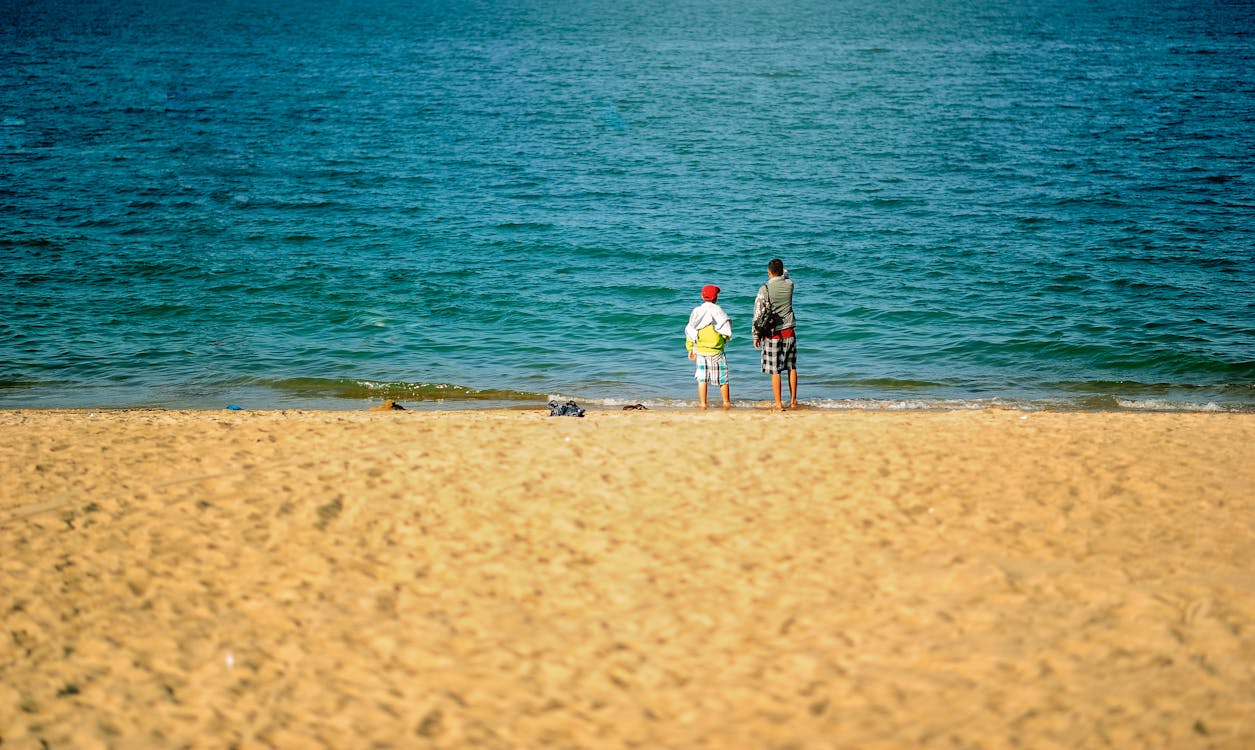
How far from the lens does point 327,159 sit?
1303 inches

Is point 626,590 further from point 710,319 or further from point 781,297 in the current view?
point 781,297

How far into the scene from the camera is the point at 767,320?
13656 mm

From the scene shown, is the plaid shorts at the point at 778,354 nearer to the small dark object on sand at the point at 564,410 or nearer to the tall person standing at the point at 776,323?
the tall person standing at the point at 776,323

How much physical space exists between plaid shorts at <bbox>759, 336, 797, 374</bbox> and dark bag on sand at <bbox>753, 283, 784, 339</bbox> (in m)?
0.17

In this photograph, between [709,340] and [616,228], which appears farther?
[616,228]

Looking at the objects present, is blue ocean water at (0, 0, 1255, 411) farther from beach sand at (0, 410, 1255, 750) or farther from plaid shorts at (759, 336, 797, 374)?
beach sand at (0, 410, 1255, 750)

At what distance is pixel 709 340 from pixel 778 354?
101 centimetres

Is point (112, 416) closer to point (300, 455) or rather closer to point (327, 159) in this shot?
point (300, 455)

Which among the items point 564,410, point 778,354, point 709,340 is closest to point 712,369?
point 709,340

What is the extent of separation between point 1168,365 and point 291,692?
15.9 meters

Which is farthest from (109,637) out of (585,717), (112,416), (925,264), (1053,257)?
(1053,257)

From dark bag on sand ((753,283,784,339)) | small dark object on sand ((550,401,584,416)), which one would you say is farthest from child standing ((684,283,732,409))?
small dark object on sand ((550,401,584,416))

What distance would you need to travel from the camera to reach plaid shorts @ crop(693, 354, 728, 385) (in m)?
14.0

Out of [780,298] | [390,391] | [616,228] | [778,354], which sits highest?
[616,228]
